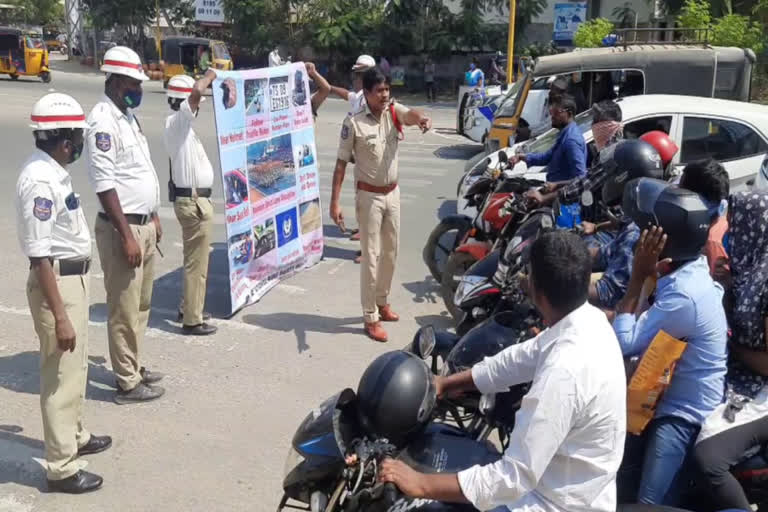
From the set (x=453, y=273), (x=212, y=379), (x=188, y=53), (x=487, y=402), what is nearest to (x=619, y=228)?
(x=453, y=273)

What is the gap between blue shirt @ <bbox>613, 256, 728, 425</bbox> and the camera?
2824 millimetres

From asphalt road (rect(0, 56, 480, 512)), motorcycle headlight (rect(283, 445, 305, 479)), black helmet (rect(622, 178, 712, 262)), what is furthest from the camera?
asphalt road (rect(0, 56, 480, 512))

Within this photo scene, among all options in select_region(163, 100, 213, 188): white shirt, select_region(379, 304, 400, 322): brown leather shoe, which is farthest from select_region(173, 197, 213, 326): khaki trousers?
select_region(379, 304, 400, 322): brown leather shoe

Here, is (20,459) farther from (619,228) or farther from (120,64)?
(619,228)

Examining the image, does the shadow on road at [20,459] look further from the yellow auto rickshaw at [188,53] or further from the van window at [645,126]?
the yellow auto rickshaw at [188,53]

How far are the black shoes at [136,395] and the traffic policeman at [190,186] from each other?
1.14 metres

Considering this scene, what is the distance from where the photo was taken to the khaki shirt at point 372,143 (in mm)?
5980

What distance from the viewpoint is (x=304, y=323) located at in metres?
6.52

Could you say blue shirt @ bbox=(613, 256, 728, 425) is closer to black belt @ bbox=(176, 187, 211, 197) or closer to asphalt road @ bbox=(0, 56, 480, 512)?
asphalt road @ bbox=(0, 56, 480, 512)

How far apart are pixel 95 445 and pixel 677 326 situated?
10.5 ft

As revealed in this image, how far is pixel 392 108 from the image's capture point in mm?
6074

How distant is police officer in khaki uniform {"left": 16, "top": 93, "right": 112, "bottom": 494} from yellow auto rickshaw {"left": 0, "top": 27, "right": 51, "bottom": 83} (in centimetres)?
3255

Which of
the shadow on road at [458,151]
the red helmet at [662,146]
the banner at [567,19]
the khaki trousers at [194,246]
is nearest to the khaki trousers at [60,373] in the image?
the khaki trousers at [194,246]

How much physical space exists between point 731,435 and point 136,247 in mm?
3363
